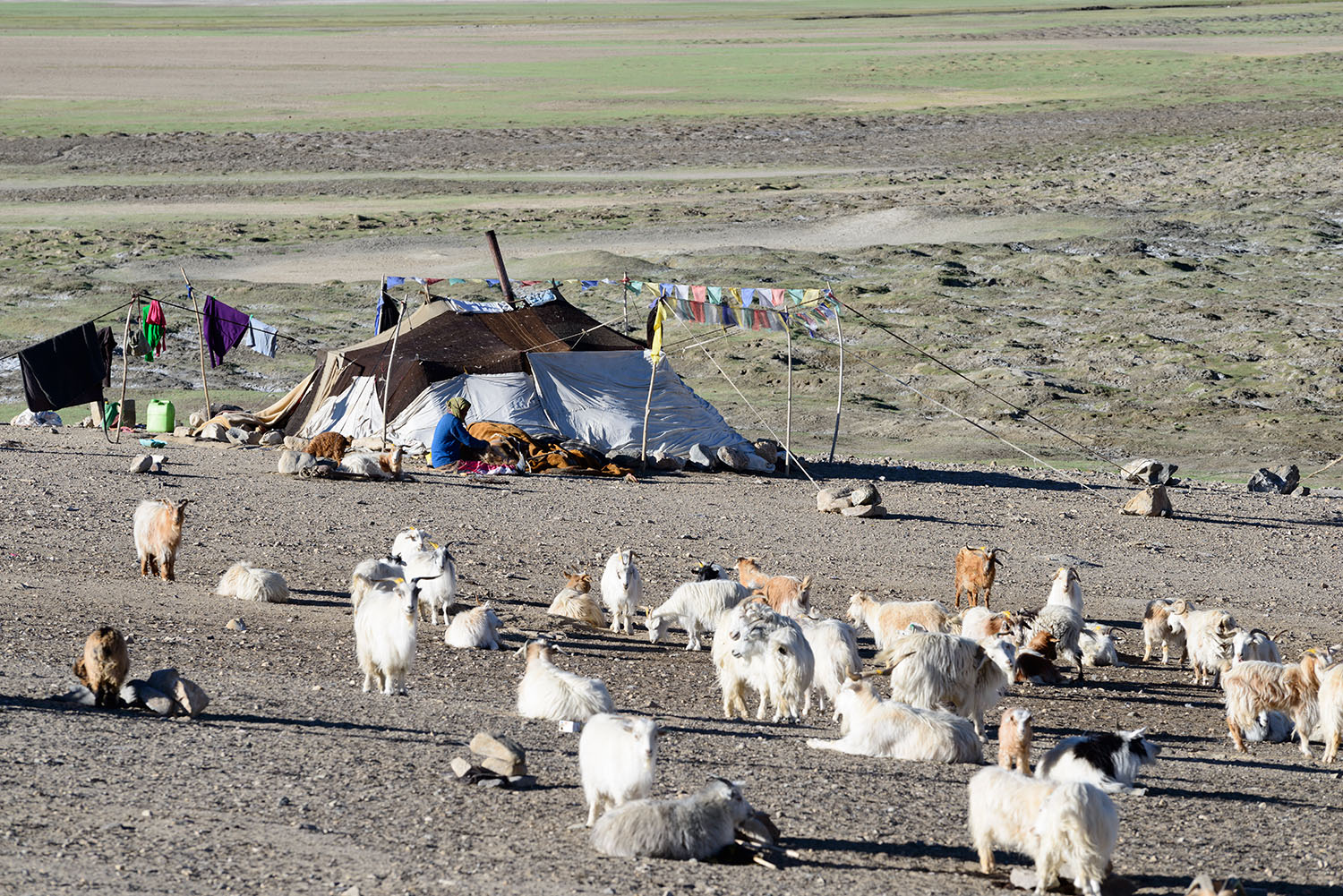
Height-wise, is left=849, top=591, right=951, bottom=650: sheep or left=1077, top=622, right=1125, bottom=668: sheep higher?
left=849, top=591, right=951, bottom=650: sheep

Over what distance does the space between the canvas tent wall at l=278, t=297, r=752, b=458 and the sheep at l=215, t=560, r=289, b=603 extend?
27.6 ft

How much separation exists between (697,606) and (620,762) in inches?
200

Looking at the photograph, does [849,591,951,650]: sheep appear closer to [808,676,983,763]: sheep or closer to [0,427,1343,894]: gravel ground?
[0,427,1343,894]: gravel ground

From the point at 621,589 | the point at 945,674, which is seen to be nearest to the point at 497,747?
the point at 945,674

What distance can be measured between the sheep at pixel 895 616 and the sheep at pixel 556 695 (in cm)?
315

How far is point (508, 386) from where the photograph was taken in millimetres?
22656

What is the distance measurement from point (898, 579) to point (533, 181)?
3642cm

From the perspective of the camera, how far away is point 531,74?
88.9 metres

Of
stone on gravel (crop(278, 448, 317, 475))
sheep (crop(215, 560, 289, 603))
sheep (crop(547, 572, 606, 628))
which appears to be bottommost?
sheep (crop(547, 572, 606, 628))

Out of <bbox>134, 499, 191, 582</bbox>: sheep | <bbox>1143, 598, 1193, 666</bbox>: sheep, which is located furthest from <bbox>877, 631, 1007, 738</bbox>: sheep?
<bbox>134, 499, 191, 582</bbox>: sheep

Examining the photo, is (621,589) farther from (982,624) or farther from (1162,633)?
(1162,633)

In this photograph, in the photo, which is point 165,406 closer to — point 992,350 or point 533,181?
point 992,350

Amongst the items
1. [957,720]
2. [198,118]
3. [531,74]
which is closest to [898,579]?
[957,720]

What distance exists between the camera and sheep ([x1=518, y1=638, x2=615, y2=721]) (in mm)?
10078
